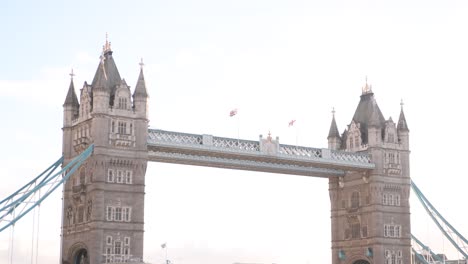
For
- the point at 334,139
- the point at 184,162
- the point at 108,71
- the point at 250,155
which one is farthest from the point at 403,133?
the point at 108,71

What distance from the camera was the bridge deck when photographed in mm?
99938

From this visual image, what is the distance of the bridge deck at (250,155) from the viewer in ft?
328

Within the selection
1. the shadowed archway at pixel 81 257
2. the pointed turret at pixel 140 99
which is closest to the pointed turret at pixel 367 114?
the pointed turret at pixel 140 99

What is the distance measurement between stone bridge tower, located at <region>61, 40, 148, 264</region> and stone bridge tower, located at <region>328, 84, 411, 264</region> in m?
32.0

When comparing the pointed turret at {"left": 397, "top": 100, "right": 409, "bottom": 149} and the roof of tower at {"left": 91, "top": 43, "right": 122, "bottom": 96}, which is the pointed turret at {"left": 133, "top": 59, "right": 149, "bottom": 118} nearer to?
the roof of tower at {"left": 91, "top": 43, "right": 122, "bottom": 96}

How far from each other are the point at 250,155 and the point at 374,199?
1940 cm

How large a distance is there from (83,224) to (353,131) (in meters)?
40.1

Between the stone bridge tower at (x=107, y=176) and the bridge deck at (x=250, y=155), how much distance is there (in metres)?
3.13

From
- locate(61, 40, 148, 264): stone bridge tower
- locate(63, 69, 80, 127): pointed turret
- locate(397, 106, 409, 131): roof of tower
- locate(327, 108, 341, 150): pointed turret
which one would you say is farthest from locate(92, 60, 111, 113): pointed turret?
locate(397, 106, 409, 131): roof of tower

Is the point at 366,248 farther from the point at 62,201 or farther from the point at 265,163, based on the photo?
the point at 62,201

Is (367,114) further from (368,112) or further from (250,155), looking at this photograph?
(250,155)

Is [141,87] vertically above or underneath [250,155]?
above

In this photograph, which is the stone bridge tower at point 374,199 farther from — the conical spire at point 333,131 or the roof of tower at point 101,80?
the roof of tower at point 101,80

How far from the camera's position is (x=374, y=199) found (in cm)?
11450
